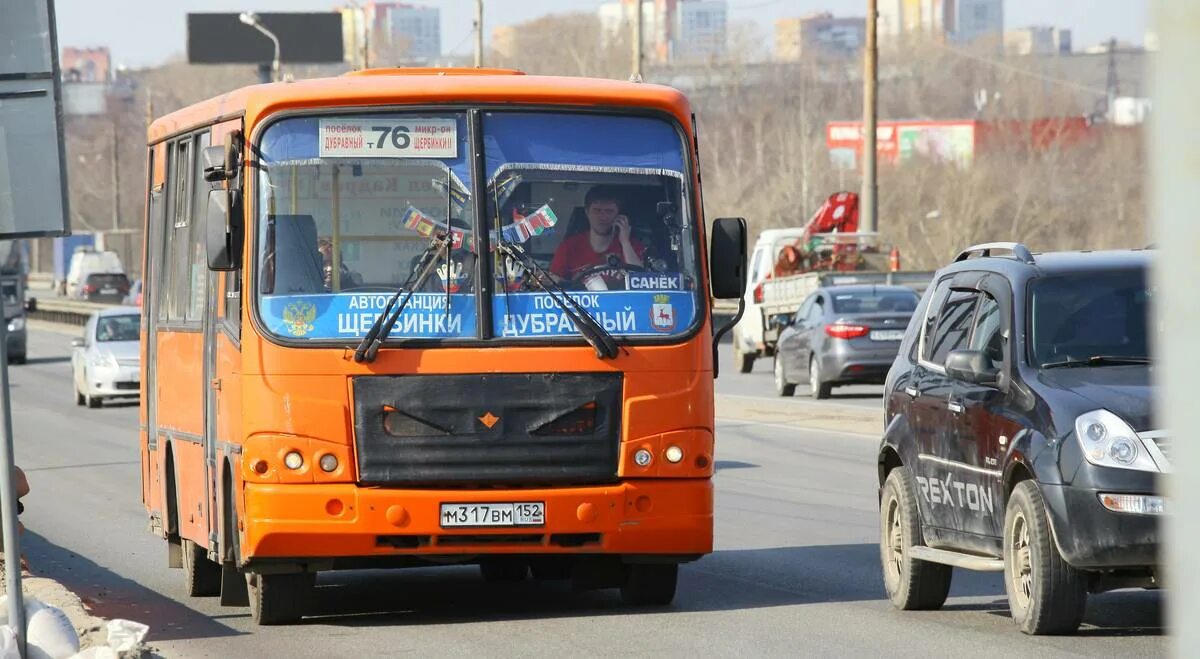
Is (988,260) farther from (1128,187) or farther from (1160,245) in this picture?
(1128,187)

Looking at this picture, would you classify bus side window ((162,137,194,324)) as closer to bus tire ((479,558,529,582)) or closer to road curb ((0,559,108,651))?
road curb ((0,559,108,651))

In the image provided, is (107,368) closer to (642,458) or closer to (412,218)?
(412,218)

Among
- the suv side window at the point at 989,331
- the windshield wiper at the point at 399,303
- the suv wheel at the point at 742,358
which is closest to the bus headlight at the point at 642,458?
the windshield wiper at the point at 399,303

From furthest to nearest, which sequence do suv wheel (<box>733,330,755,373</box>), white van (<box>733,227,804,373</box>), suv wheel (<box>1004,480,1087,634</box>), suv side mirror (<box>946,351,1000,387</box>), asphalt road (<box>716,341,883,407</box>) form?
1. suv wheel (<box>733,330,755,373</box>)
2. white van (<box>733,227,804,373</box>)
3. asphalt road (<box>716,341,883,407</box>)
4. suv side mirror (<box>946,351,1000,387</box>)
5. suv wheel (<box>1004,480,1087,634</box>)

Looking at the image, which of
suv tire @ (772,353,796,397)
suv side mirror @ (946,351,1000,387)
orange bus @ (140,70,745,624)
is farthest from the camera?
suv tire @ (772,353,796,397)

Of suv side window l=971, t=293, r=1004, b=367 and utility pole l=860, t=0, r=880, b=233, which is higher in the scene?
utility pole l=860, t=0, r=880, b=233

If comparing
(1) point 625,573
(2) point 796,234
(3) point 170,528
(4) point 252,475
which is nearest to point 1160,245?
(4) point 252,475

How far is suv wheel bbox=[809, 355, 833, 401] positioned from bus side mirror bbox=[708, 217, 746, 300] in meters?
19.8

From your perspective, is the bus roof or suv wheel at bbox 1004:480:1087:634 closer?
suv wheel at bbox 1004:480:1087:634

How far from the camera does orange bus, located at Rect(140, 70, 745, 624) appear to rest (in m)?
9.28

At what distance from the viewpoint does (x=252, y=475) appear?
9258mm

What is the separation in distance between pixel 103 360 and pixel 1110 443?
90.4ft

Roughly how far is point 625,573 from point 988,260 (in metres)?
2.42

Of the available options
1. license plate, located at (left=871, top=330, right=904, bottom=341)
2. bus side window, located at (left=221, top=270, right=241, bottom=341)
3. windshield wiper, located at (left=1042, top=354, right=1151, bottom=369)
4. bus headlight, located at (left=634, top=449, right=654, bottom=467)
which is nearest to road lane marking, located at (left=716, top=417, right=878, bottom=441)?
license plate, located at (left=871, top=330, right=904, bottom=341)
